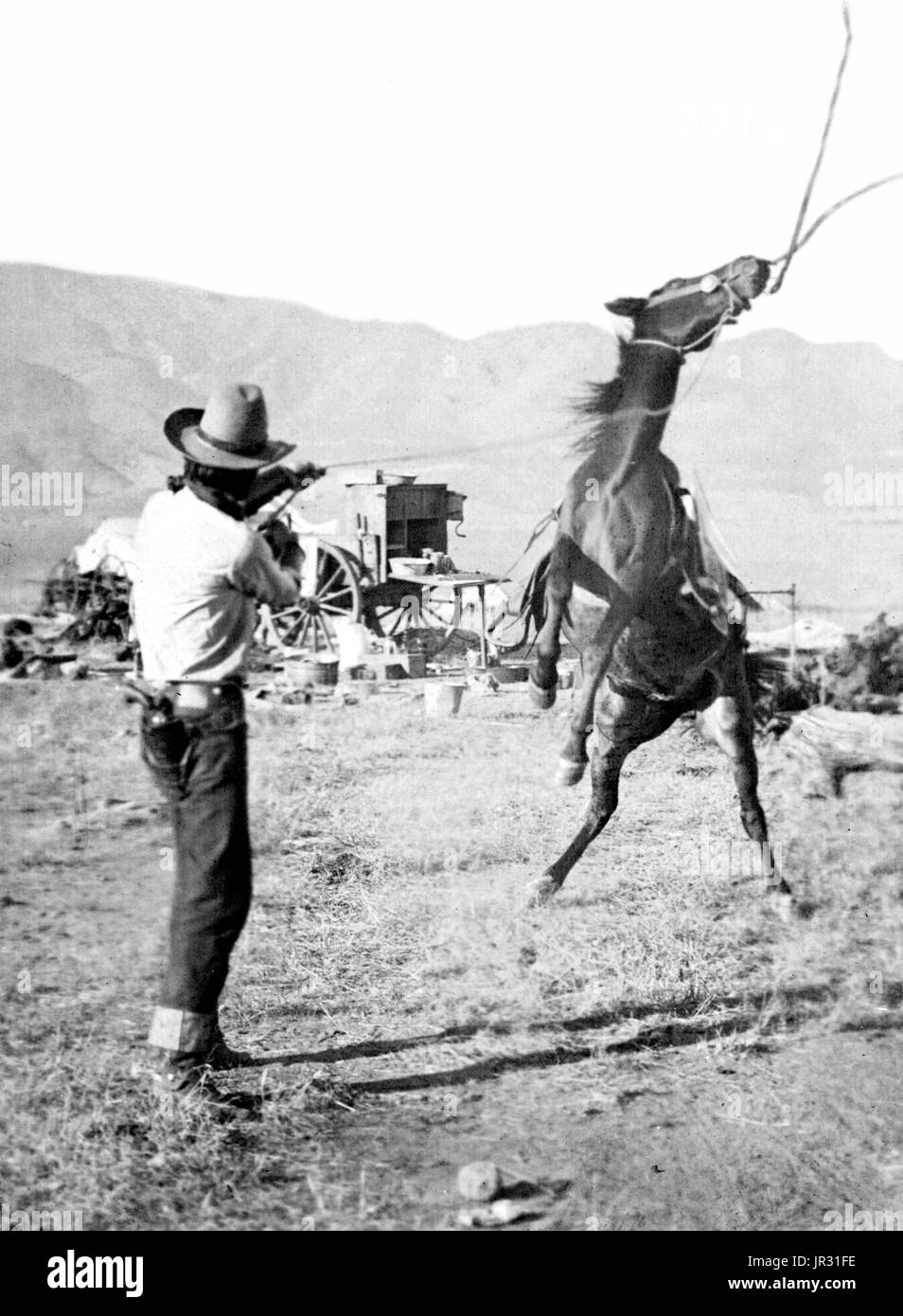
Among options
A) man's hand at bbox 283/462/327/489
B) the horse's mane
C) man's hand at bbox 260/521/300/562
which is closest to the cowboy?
man's hand at bbox 283/462/327/489

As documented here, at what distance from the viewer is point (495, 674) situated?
9.71 m

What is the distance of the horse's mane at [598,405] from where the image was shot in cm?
543

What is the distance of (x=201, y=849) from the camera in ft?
12.8

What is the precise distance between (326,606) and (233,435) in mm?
5878

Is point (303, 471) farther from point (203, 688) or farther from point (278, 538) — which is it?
point (203, 688)

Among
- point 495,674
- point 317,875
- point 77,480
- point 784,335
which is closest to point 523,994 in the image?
point 317,875

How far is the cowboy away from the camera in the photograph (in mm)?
3848

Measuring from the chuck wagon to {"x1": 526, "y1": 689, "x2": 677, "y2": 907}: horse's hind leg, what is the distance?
6.94 feet

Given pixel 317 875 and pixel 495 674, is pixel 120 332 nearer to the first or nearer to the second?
pixel 317 875

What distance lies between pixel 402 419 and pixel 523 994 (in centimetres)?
371

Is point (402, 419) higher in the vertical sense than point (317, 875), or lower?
higher

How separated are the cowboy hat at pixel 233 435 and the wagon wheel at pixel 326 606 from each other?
189 inches
